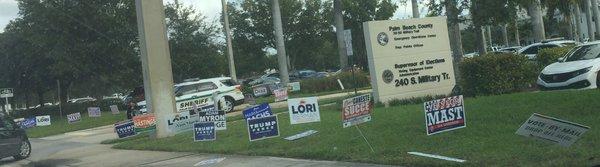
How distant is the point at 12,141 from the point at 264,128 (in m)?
7.26

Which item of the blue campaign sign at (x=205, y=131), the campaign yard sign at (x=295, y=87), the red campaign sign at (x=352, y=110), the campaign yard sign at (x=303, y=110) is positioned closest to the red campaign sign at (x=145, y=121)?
the blue campaign sign at (x=205, y=131)

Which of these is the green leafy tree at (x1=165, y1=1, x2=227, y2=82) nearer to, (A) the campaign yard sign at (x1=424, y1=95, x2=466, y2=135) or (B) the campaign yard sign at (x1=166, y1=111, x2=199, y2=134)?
(B) the campaign yard sign at (x1=166, y1=111, x2=199, y2=134)

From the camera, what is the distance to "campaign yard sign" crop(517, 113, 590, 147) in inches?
278

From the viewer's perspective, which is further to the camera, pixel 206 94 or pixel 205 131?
pixel 206 94

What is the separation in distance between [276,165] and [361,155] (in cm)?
133

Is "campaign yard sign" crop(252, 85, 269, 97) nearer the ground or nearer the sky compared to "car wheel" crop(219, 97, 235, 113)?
nearer the sky

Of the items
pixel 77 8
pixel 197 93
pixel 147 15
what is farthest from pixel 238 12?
pixel 147 15

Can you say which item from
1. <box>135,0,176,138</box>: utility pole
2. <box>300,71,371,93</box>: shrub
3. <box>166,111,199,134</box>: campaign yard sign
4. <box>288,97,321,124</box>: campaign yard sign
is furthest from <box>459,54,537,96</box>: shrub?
<box>300,71,371,93</box>: shrub

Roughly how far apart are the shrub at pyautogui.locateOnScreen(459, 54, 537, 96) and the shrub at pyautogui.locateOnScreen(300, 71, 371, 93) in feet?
56.5

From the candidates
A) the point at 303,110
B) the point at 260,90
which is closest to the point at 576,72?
the point at 303,110

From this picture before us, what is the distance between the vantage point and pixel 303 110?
39.6 feet

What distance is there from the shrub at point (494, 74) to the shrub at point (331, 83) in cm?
1723

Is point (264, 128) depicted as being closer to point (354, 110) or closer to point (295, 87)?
point (354, 110)

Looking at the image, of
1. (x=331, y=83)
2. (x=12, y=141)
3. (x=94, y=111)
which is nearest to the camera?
(x=12, y=141)
